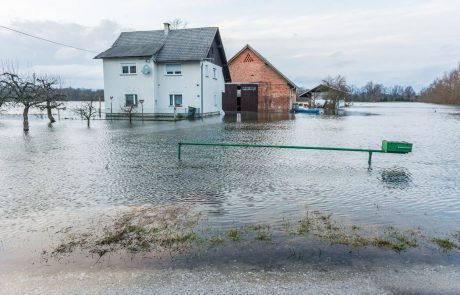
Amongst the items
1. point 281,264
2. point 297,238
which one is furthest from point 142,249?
point 297,238

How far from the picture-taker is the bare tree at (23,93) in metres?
18.8

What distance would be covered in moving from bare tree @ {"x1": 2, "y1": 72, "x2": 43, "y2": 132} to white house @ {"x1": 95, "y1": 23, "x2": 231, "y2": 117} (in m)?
9.98

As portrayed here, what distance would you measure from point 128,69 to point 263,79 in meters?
18.1

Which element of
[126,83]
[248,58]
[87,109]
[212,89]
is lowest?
[87,109]

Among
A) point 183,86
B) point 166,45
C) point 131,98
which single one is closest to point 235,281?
point 183,86

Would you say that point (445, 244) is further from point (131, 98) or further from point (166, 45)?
point (166, 45)

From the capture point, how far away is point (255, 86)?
43094mm

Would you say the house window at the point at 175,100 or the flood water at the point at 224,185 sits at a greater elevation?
the house window at the point at 175,100

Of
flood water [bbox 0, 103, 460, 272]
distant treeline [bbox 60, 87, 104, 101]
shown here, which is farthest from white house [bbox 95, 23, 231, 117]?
flood water [bbox 0, 103, 460, 272]

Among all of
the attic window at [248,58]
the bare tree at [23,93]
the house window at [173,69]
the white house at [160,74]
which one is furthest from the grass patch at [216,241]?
the attic window at [248,58]

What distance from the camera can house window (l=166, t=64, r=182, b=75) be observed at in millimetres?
29984

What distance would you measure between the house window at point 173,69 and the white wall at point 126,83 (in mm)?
1444

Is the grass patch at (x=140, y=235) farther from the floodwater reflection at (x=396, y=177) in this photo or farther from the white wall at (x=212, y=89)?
the white wall at (x=212, y=89)

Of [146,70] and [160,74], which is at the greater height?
[146,70]
